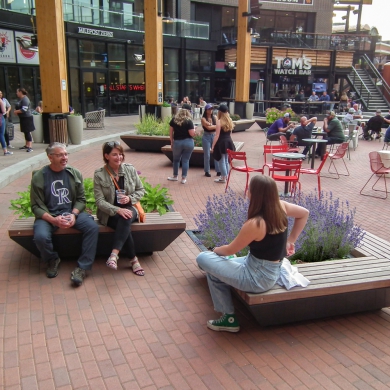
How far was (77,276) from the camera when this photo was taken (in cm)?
439

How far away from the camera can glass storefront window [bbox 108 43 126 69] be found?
2459cm

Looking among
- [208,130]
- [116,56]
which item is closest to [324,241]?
[208,130]

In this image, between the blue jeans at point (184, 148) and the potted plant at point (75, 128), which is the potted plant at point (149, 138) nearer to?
the potted plant at point (75, 128)

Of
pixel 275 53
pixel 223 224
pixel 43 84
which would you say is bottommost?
pixel 223 224

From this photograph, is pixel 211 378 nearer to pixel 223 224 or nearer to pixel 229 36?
pixel 223 224

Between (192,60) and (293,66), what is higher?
(192,60)

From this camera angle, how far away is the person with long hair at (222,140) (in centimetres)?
907

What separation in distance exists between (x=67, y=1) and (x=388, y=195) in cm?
1821

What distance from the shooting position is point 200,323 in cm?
383

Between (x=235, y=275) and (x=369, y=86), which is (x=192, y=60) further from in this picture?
(x=235, y=275)

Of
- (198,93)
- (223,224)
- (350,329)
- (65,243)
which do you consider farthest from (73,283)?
(198,93)

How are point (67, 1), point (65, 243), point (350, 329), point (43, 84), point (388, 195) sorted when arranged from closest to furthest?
point (350, 329)
point (65, 243)
point (388, 195)
point (43, 84)
point (67, 1)

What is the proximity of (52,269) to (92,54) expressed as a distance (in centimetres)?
2119

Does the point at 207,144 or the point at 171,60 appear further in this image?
the point at 171,60
